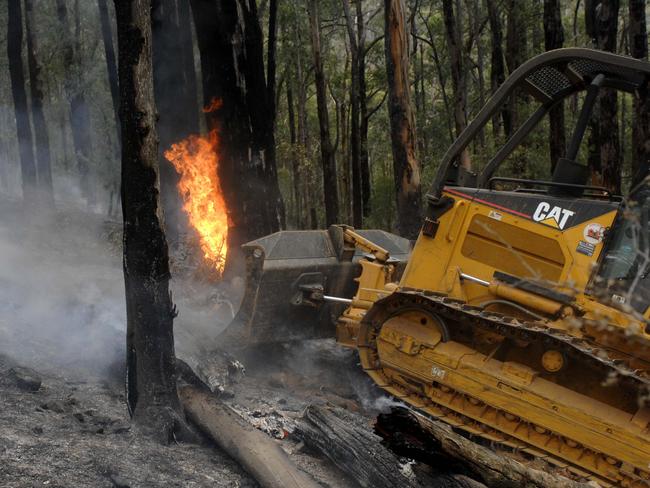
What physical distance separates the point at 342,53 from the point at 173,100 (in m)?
34.0

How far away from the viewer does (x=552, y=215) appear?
21.9 feet

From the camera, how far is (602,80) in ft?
21.2

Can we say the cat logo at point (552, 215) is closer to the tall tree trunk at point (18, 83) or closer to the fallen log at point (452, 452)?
the fallen log at point (452, 452)

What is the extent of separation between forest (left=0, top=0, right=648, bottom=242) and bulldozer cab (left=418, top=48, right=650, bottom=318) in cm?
364

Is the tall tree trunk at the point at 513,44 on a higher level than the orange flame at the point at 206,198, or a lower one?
higher

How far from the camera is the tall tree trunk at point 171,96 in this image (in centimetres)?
1705

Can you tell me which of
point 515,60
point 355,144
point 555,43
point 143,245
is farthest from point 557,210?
point 355,144

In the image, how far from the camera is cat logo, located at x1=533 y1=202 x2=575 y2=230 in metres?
6.61

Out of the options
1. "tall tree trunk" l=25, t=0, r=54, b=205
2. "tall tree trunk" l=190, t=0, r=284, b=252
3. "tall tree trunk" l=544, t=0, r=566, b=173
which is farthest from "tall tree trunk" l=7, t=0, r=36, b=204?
"tall tree trunk" l=544, t=0, r=566, b=173

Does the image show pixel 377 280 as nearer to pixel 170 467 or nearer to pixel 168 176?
pixel 170 467

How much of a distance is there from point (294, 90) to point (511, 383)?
120ft

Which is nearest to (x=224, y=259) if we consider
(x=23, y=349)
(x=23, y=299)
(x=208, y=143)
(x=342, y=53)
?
(x=208, y=143)

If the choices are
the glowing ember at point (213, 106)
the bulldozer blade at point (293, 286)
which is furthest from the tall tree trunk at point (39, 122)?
the bulldozer blade at point (293, 286)

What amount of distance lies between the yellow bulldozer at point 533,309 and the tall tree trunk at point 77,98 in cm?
2868
